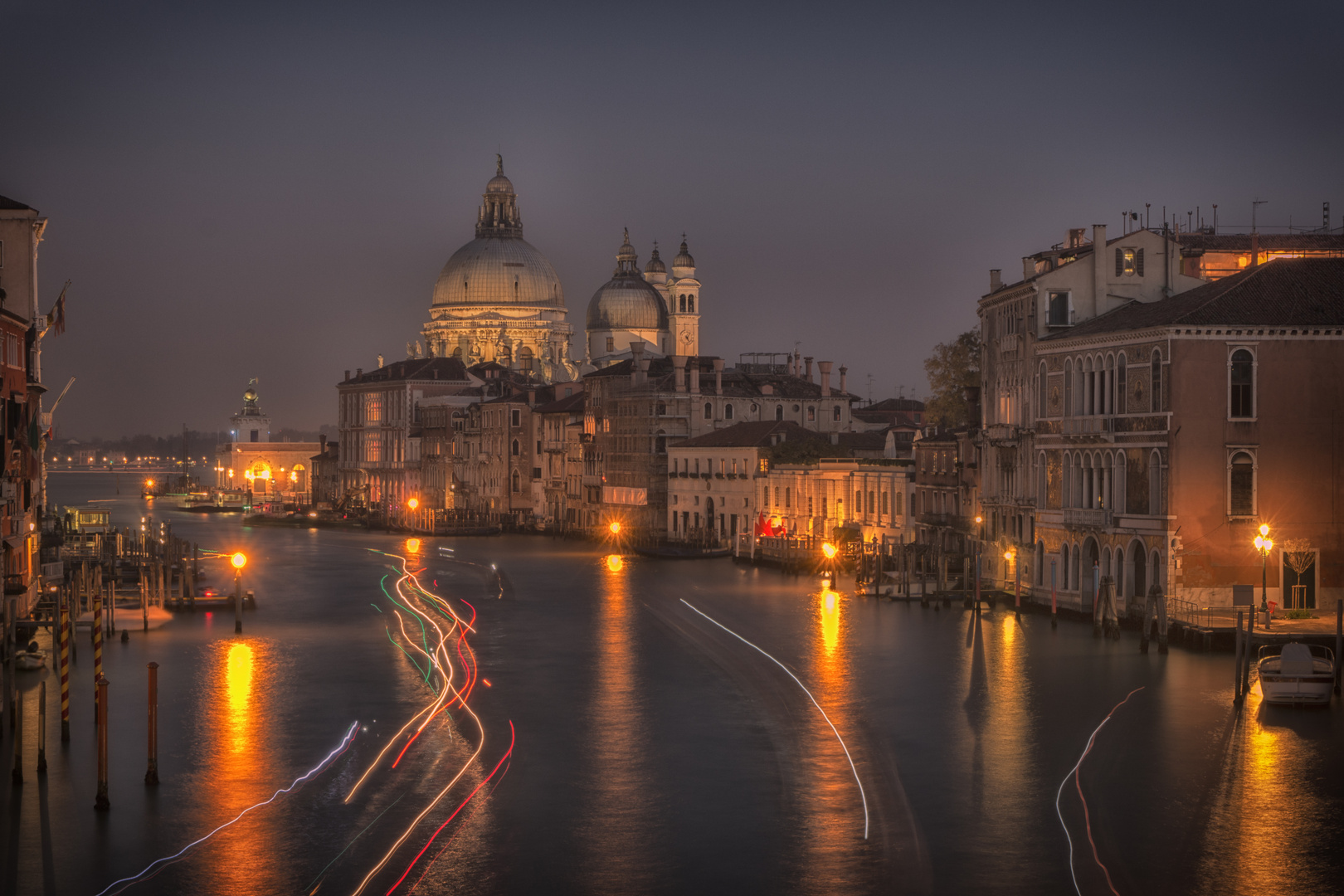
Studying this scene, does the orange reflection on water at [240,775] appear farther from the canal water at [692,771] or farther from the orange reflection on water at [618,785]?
the orange reflection on water at [618,785]

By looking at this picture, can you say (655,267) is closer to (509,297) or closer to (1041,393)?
(509,297)

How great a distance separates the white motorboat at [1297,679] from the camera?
24484 millimetres

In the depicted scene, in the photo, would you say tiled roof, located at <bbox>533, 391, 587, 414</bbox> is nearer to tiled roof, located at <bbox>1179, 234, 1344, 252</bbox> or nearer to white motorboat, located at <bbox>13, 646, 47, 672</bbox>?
tiled roof, located at <bbox>1179, 234, 1344, 252</bbox>

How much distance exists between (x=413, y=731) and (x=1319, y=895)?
11719 mm

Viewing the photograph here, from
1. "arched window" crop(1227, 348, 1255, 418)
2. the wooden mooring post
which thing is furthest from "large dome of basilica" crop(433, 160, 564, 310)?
the wooden mooring post

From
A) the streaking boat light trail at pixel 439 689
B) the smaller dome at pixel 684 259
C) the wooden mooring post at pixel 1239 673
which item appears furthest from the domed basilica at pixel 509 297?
the wooden mooring post at pixel 1239 673

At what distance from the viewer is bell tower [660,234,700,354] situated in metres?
103

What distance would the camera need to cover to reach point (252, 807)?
18.5m

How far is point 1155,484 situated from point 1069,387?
166 inches

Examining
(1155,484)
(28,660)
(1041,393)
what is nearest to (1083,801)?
(1155,484)

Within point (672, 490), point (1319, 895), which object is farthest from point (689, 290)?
point (1319, 895)

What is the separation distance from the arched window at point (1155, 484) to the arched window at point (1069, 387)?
3.66 metres

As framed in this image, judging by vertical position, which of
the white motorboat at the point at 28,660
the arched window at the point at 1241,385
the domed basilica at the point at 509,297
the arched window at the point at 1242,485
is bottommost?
the white motorboat at the point at 28,660

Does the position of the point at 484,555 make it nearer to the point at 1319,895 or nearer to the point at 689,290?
the point at 689,290
